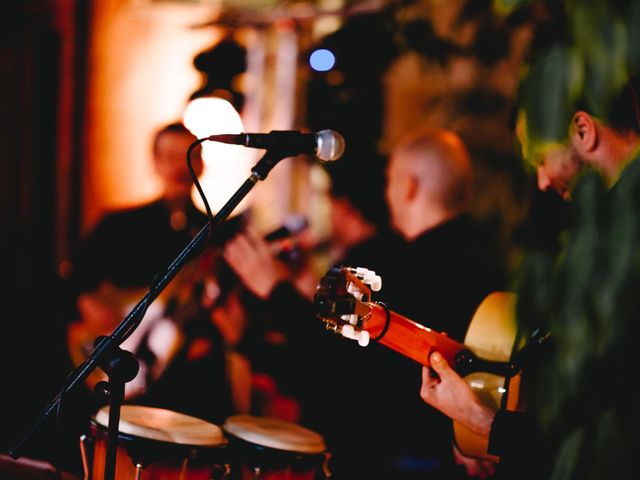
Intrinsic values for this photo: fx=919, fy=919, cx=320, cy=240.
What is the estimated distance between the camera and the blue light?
5.31 metres

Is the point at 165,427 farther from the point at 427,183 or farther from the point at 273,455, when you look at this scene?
the point at 427,183

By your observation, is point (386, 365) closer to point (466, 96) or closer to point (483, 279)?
point (483, 279)

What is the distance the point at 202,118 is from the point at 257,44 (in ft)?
2.99

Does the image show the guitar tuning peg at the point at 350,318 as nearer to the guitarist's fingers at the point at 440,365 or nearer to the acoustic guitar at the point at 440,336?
the acoustic guitar at the point at 440,336

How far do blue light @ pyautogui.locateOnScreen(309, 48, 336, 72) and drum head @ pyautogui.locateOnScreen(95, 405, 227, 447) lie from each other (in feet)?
9.35

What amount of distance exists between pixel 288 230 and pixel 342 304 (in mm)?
1502

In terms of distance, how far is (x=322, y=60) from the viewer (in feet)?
17.5

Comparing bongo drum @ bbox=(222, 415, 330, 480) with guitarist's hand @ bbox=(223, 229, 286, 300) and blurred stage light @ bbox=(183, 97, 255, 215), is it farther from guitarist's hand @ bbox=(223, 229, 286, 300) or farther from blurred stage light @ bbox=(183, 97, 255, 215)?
blurred stage light @ bbox=(183, 97, 255, 215)

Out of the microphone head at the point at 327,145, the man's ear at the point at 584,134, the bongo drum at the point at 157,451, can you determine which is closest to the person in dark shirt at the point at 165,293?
the bongo drum at the point at 157,451

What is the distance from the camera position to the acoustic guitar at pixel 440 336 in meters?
2.54

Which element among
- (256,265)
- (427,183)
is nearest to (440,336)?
(427,183)

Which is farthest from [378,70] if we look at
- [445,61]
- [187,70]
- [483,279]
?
[483,279]

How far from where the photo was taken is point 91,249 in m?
4.94

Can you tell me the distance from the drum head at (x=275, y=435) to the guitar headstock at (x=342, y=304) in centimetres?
50
